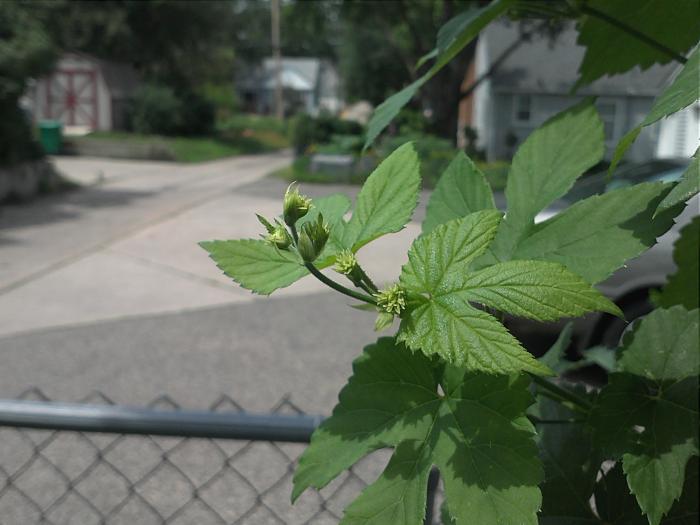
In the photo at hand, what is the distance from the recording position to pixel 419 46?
19.2 meters

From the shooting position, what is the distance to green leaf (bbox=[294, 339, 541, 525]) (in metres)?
0.51

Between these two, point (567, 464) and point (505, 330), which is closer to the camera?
point (505, 330)

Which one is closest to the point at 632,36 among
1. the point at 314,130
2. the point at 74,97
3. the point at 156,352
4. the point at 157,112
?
the point at 156,352

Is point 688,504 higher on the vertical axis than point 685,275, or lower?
lower

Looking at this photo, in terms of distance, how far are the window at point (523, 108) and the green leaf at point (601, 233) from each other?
949 inches

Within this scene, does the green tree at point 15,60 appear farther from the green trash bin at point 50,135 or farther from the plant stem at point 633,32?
the plant stem at point 633,32

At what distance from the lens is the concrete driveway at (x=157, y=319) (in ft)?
17.1

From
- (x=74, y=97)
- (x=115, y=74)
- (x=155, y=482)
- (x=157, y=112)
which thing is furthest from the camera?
(x=115, y=74)

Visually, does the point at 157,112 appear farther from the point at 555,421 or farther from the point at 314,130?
the point at 555,421

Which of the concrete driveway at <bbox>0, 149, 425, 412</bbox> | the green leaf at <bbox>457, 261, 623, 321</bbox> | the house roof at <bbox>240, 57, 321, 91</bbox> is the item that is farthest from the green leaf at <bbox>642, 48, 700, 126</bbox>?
the house roof at <bbox>240, 57, 321, 91</bbox>

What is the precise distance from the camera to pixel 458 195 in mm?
642

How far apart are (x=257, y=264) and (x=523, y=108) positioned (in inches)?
962

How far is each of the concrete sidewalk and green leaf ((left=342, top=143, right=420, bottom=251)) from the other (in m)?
2.57

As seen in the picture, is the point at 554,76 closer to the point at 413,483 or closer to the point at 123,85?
the point at 123,85
